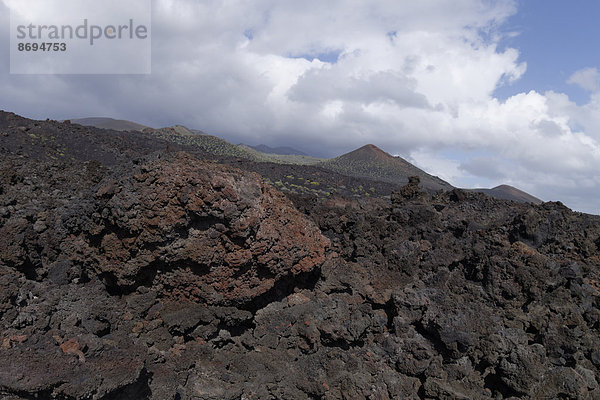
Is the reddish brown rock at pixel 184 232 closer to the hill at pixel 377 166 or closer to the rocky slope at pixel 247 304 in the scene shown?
the rocky slope at pixel 247 304

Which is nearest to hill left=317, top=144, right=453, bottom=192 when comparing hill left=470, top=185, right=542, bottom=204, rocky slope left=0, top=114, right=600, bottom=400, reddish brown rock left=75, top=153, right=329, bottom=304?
hill left=470, top=185, right=542, bottom=204

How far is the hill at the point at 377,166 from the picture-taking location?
160 ft

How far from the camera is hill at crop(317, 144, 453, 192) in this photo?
48.9 m

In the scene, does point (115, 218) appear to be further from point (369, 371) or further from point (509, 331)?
point (509, 331)

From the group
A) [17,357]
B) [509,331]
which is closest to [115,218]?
[17,357]

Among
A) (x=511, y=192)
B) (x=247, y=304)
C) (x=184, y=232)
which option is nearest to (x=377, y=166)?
(x=511, y=192)

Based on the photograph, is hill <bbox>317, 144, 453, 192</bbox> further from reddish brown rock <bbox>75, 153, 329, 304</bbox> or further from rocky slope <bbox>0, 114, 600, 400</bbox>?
reddish brown rock <bbox>75, 153, 329, 304</bbox>

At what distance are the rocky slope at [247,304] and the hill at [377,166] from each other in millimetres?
40344

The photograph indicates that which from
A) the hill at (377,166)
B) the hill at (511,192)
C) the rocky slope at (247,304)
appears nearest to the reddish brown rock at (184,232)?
the rocky slope at (247,304)

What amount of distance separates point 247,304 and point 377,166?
4977 cm

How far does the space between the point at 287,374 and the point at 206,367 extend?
4.70 feet

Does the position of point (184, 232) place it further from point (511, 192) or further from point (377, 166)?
point (511, 192)

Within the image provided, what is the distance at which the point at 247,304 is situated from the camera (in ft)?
21.7

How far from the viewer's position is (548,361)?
6629mm
